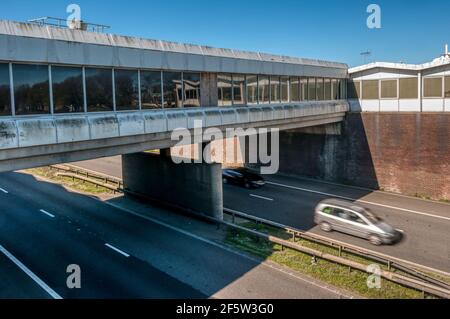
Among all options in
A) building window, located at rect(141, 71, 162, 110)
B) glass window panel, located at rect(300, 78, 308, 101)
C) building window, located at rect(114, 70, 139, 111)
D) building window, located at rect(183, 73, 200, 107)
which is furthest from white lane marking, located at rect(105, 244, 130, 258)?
glass window panel, located at rect(300, 78, 308, 101)

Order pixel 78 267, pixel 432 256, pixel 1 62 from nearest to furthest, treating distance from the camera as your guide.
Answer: pixel 1 62
pixel 78 267
pixel 432 256

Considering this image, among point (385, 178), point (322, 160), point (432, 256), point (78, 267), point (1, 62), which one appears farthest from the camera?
point (322, 160)

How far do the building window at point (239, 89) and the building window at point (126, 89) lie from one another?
628 centimetres

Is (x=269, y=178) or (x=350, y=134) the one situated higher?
(x=350, y=134)

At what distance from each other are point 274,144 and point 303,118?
26.2 ft

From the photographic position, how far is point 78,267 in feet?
46.4

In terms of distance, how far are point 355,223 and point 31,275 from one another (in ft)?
43.1

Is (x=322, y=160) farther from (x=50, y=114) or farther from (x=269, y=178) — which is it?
(x=50, y=114)

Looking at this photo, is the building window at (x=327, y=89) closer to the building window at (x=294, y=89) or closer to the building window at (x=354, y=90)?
the building window at (x=354, y=90)

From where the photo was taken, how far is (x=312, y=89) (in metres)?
26.8

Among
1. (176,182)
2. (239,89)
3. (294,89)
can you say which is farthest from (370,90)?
(176,182)

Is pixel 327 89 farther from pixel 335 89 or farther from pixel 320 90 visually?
pixel 335 89

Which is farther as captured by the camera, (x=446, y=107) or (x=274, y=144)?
(x=274, y=144)
